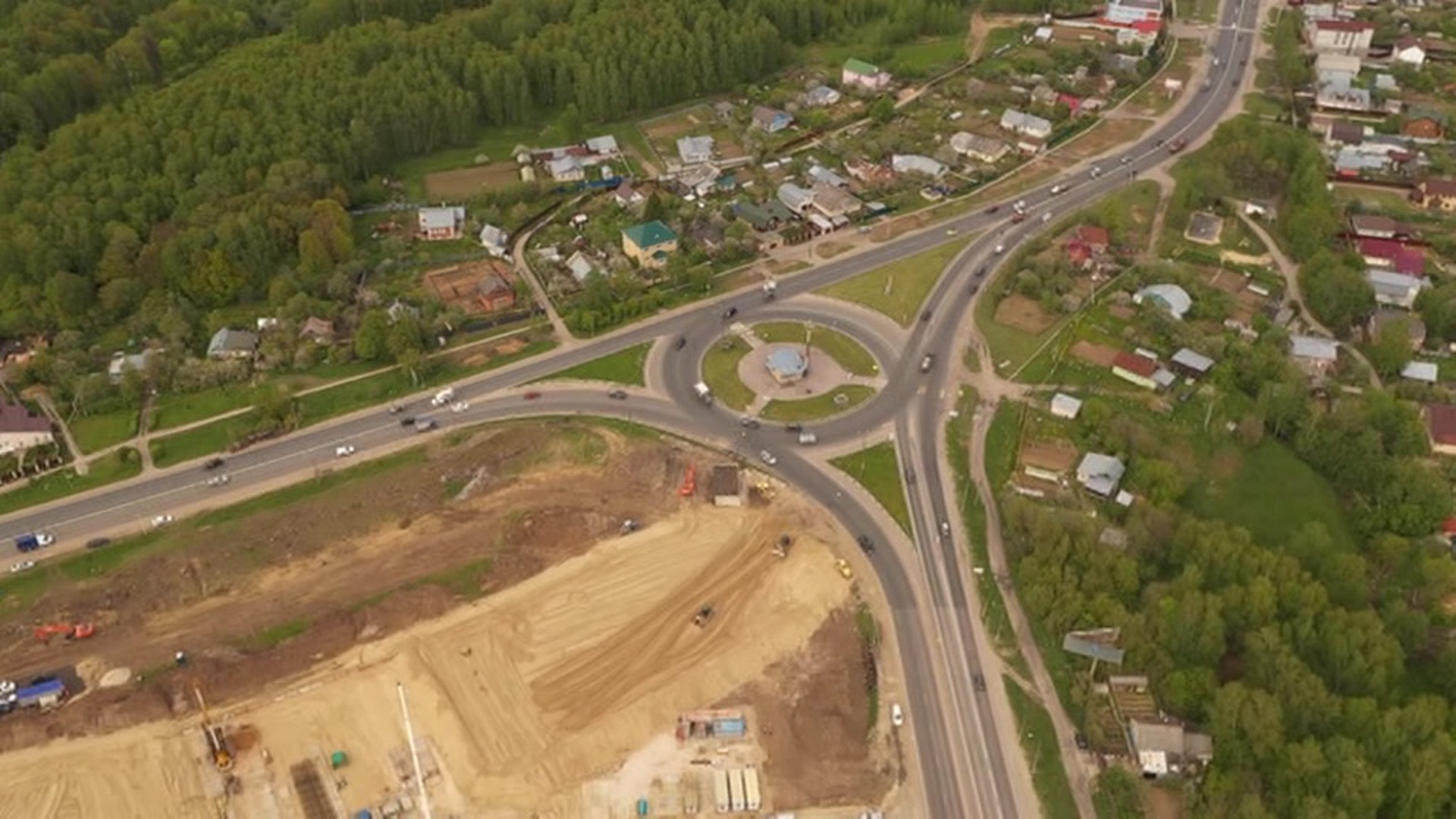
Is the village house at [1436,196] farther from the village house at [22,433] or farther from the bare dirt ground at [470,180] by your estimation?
the village house at [22,433]

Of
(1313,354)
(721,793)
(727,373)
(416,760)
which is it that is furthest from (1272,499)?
(416,760)

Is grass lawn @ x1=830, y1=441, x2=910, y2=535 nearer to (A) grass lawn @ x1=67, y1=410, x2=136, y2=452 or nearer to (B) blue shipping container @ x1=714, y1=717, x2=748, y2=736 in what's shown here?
(B) blue shipping container @ x1=714, y1=717, x2=748, y2=736

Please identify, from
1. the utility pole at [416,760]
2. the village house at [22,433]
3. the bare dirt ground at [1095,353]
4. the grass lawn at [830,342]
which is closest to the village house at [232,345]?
the village house at [22,433]

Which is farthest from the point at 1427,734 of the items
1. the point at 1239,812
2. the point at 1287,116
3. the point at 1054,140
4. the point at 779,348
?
the point at 1287,116

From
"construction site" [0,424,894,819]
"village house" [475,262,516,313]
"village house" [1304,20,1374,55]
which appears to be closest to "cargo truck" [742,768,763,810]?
"construction site" [0,424,894,819]

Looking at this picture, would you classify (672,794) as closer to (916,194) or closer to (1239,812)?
(1239,812)

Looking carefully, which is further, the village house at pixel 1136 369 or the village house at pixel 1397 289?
the village house at pixel 1397 289
